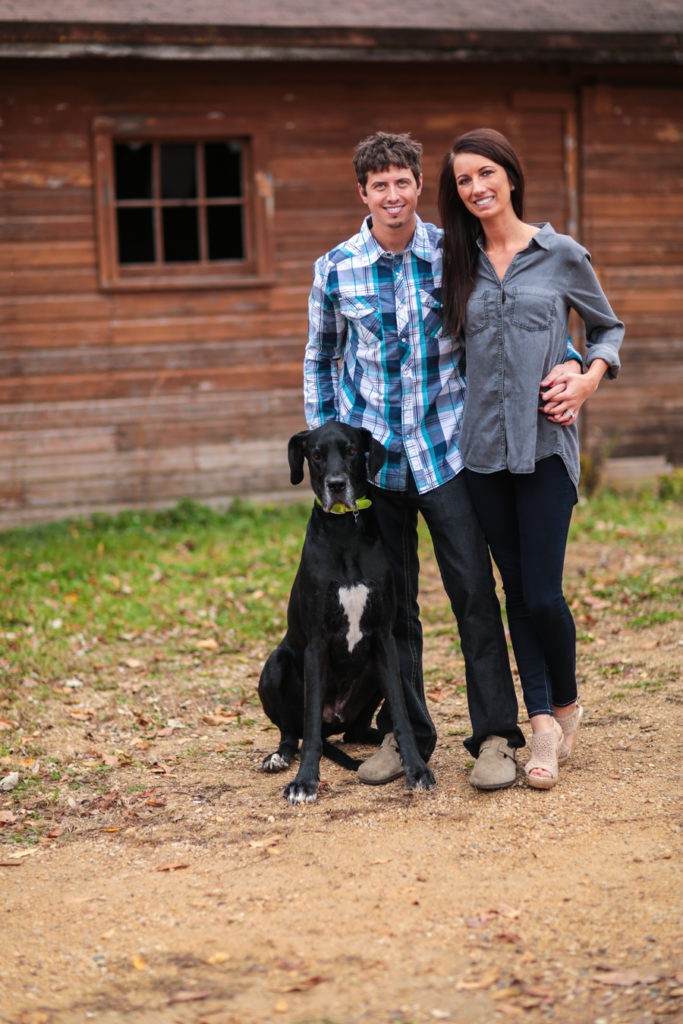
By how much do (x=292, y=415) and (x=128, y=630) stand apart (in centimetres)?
371

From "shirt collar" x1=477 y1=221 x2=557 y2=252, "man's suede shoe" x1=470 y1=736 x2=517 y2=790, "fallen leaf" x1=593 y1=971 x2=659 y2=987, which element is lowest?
"fallen leaf" x1=593 y1=971 x2=659 y2=987

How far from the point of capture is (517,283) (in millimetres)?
3828

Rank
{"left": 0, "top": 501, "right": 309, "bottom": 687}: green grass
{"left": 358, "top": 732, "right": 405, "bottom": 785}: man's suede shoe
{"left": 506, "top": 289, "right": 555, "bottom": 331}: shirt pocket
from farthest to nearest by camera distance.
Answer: {"left": 0, "top": 501, "right": 309, "bottom": 687}: green grass, {"left": 358, "top": 732, "right": 405, "bottom": 785}: man's suede shoe, {"left": 506, "top": 289, "right": 555, "bottom": 331}: shirt pocket

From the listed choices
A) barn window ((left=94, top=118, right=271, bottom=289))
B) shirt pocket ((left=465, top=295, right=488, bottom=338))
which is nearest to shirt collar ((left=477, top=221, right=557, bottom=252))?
shirt pocket ((left=465, top=295, right=488, bottom=338))

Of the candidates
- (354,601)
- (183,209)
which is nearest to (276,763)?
(354,601)

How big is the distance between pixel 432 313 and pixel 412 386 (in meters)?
0.27

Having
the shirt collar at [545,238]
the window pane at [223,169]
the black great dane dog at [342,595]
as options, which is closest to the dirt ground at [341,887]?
the black great dane dog at [342,595]

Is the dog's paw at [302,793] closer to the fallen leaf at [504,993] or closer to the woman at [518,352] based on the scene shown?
the woman at [518,352]

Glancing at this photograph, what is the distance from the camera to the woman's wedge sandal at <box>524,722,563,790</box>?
13.4 feet

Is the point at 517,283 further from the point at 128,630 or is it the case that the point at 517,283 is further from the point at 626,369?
the point at 626,369

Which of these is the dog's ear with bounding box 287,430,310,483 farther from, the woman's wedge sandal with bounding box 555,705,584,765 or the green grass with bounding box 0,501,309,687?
the green grass with bounding box 0,501,309,687

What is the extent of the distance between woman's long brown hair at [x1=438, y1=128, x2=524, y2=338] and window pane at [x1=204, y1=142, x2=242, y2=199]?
249 inches

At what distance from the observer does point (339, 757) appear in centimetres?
460

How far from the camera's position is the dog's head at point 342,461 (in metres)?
4.12
